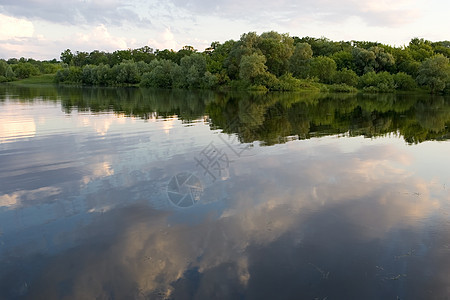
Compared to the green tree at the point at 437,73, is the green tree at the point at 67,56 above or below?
above

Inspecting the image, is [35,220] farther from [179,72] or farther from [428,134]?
[179,72]

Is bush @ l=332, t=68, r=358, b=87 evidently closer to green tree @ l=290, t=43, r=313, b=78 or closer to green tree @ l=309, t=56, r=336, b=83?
green tree @ l=309, t=56, r=336, b=83

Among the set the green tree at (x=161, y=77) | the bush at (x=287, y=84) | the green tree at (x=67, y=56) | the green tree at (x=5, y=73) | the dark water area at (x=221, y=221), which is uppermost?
the green tree at (x=67, y=56)

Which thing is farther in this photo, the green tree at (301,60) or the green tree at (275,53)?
the green tree at (301,60)

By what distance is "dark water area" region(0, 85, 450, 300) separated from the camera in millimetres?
6617

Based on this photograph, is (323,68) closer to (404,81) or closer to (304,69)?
(304,69)

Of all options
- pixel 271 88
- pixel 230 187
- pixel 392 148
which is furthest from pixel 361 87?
pixel 230 187

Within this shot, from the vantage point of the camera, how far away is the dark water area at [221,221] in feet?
21.7

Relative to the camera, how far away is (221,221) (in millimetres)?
9328

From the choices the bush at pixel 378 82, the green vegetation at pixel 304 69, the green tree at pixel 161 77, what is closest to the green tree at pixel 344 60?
the green vegetation at pixel 304 69

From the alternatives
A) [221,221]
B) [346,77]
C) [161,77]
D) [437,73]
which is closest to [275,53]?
[346,77]

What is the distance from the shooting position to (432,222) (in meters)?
9.51

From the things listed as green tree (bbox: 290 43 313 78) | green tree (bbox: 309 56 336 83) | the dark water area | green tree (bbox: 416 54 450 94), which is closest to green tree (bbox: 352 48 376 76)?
green tree (bbox: 309 56 336 83)

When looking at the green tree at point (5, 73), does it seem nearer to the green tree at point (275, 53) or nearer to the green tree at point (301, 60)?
the green tree at point (275, 53)
